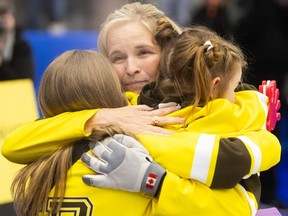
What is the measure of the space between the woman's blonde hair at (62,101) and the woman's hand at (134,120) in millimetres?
42

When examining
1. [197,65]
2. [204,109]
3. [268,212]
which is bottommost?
[268,212]

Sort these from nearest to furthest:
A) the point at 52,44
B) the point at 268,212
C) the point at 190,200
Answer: the point at 190,200, the point at 268,212, the point at 52,44

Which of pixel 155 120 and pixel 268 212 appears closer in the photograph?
pixel 155 120

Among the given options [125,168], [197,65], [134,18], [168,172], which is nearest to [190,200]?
[168,172]

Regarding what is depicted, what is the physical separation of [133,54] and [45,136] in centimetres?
64

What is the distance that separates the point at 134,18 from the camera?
318 centimetres

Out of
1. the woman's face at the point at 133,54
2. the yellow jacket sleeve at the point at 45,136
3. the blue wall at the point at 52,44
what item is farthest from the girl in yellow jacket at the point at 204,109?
the blue wall at the point at 52,44

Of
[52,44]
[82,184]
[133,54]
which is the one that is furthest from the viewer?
[52,44]

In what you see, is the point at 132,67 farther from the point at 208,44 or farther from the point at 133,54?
the point at 208,44

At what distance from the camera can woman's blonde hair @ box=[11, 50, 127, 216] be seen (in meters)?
2.56

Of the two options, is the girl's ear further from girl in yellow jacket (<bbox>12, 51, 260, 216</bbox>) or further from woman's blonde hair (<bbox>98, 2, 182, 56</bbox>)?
woman's blonde hair (<bbox>98, 2, 182, 56</bbox>)

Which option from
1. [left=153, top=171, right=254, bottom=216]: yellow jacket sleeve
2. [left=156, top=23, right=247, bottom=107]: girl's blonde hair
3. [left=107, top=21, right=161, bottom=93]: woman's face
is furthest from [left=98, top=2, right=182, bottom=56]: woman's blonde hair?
[left=153, top=171, right=254, bottom=216]: yellow jacket sleeve

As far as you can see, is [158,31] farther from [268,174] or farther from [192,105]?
[268,174]

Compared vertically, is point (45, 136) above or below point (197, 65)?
below
